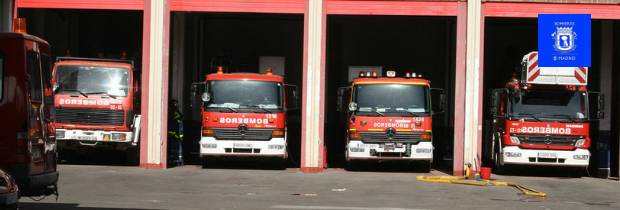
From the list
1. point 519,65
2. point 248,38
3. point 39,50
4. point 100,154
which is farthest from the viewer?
point 248,38

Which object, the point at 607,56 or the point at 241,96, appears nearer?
the point at 241,96

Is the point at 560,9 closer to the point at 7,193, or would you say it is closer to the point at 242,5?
the point at 242,5

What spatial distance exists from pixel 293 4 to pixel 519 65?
19.2 feet

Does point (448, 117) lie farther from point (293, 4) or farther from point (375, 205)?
point (375, 205)

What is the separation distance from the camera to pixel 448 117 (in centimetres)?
2286

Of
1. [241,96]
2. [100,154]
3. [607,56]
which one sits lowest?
[100,154]

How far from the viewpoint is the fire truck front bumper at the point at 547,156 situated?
17.4 m

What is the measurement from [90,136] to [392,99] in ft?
23.5

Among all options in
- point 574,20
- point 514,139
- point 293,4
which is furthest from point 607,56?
point 293,4

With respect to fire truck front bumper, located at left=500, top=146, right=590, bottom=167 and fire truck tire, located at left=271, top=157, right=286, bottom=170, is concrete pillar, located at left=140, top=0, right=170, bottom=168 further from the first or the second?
fire truck front bumper, located at left=500, top=146, right=590, bottom=167

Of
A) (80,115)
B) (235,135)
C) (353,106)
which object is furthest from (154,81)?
(353,106)

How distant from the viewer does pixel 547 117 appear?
17578 mm

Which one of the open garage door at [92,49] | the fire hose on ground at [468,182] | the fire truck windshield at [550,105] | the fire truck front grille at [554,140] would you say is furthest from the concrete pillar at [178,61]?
the fire truck front grille at [554,140]

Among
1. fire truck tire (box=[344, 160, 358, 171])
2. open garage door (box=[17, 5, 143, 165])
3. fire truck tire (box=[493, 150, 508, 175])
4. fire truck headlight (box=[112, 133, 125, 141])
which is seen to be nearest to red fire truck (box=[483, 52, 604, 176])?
fire truck tire (box=[493, 150, 508, 175])
